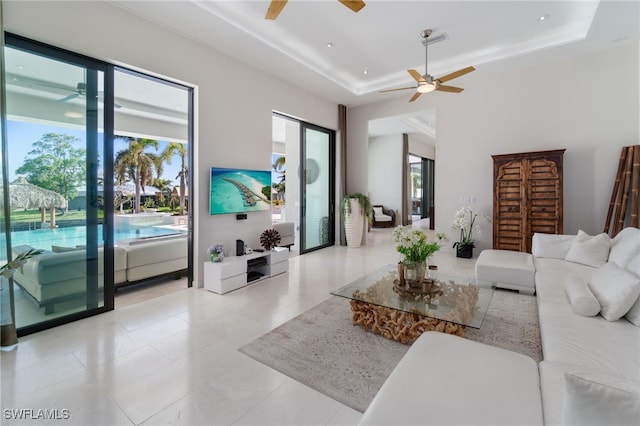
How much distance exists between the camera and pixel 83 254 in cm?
312

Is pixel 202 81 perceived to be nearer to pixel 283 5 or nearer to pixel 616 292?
pixel 283 5

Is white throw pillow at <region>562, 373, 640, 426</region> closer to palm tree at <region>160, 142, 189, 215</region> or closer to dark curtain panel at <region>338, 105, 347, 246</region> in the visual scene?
dark curtain panel at <region>338, 105, 347, 246</region>

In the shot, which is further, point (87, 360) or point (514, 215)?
point (514, 215)

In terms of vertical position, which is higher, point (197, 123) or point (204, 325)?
point (197, 123)

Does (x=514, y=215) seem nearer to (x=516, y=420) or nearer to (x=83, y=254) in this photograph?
(x=516, y=420)

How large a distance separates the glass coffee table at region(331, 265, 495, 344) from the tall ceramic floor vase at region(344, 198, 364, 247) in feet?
12.7

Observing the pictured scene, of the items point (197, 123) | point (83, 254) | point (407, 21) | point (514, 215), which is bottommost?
point (83, 254)

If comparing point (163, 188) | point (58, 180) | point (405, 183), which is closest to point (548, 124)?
point (405, 183)

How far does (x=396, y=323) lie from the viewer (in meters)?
2.56

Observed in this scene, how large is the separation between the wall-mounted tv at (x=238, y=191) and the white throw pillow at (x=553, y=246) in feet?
13.3

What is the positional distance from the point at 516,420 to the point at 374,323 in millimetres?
1635

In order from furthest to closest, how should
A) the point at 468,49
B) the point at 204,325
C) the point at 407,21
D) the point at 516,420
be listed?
the point at 468,49, the point at 407,21, the point at 204,325, the point at 516,420

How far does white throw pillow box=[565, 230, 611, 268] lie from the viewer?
3.33m

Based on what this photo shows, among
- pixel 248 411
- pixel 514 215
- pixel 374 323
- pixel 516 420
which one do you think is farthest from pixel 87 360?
pixel 514 215
